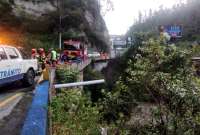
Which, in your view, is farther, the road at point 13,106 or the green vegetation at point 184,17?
the green vegetation at point 184,17

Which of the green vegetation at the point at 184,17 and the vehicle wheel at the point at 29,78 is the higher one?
the green vegetation at the point at 184,17

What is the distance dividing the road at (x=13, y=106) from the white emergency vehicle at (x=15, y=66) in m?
0.51

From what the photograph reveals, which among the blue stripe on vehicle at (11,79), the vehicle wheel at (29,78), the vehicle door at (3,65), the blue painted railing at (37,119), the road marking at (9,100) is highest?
the vehicle door at (3,65)

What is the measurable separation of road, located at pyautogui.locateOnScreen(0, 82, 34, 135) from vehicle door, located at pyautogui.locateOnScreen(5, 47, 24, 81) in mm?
621

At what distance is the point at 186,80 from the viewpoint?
10.6 m

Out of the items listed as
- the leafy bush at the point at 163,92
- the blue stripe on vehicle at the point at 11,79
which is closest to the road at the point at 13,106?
the blue stripe on vehicle at the point at 11,79

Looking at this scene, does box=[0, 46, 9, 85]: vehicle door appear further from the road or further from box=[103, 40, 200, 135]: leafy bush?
box=[103, 40, 200, 135]: leafy bush

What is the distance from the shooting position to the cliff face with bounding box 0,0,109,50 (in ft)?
161

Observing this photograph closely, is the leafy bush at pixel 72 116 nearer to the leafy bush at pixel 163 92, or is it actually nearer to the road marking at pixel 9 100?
the leafy bush at pixel 163 92

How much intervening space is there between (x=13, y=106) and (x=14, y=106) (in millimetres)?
30

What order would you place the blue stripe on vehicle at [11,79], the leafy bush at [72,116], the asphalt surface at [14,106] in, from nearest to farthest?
the leafy bush at [72,116]
the asphalt surface at [14,106]
the blue stripe on vehicle at [11,79]

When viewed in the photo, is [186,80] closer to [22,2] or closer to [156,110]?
[156,110]

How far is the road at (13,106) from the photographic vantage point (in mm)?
10328

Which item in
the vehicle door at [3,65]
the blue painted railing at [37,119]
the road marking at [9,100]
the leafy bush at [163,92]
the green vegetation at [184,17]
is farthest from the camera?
the green vegetation at [184,17]
